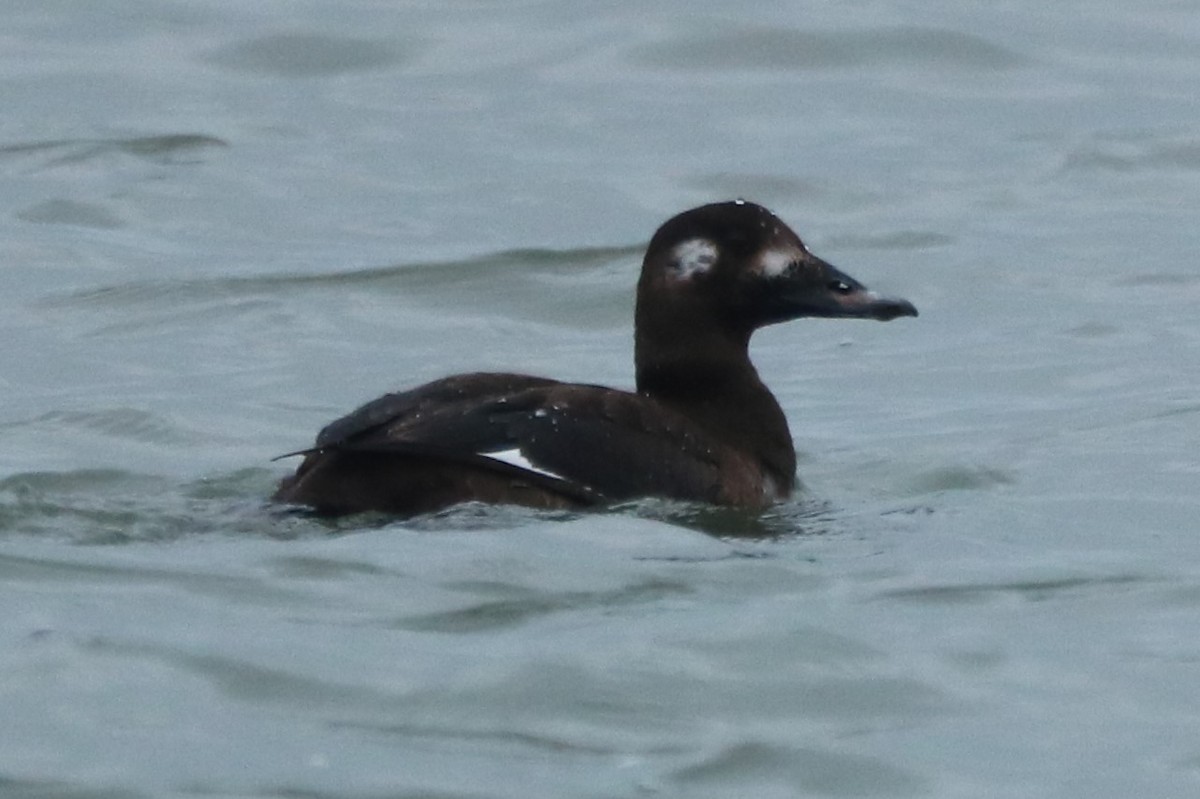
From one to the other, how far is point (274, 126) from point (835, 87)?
3.21m

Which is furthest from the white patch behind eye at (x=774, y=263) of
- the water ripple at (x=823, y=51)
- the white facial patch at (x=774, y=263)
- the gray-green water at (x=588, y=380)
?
the water ripple at (x=823, y=51)

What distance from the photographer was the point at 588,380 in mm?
10312

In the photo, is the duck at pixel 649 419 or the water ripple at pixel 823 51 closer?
the duck at pixel 649 419

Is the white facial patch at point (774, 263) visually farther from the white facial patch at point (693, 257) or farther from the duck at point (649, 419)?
the white facial patch at point (693, 257)

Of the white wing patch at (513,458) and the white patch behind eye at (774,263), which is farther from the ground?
the white patch behind eye at (774,263)

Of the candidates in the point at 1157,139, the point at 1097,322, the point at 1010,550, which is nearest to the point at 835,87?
the point at 1157,139

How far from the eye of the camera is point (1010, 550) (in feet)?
23.8

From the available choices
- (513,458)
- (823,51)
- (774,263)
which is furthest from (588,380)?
(823,51)

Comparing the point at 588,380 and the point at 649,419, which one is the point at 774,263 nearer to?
the point at 649,419

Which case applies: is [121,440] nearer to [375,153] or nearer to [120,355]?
[120,355]

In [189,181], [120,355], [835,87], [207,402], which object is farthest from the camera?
[835,87]

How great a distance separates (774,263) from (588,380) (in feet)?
7.65

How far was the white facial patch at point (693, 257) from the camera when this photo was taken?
316 inches

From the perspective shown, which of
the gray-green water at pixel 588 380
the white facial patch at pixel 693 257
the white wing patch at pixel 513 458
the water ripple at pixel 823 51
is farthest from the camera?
the water ripple at pixel 823 51
